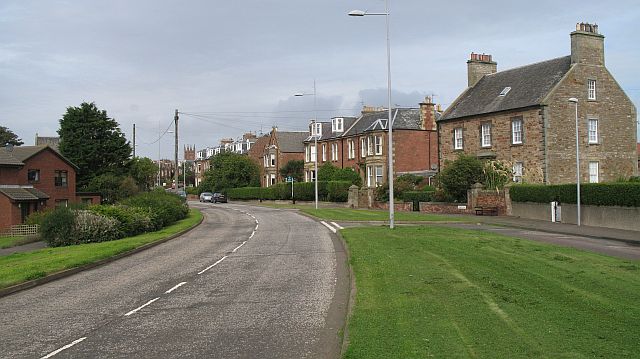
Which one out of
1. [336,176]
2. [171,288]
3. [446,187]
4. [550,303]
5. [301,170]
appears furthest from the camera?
[301,170]

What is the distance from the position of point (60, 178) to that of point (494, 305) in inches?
2297

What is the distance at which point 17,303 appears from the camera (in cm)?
1293

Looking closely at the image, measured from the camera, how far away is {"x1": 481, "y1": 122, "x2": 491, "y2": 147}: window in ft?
161

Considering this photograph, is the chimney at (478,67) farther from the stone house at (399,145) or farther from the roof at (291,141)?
the roof at (291,141)

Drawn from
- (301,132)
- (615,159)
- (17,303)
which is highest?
(301,132)

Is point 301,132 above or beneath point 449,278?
above

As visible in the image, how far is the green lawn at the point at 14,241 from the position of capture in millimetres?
40406

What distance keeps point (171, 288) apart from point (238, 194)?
7783cm

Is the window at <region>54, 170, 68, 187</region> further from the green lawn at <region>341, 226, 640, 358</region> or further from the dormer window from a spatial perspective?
the green lawn at <region>341, 226, 640, 358</region>

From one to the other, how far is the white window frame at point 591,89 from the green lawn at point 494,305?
31.4m

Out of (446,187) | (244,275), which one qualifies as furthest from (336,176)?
(244,275)

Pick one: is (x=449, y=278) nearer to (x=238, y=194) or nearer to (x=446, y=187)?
(x=446, y=187)

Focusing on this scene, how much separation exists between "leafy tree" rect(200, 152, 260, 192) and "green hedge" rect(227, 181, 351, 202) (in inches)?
292

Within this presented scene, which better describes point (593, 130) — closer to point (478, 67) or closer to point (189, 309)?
point (478, 67)
